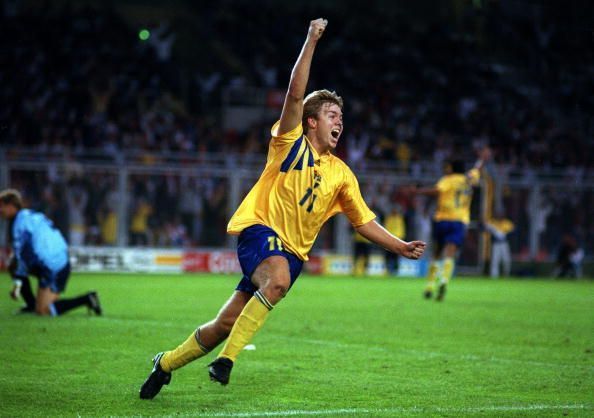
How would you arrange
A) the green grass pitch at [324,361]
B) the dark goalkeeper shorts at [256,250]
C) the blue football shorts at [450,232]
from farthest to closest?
the blue football shorts at [450,232] < the green grass pitch at [324,361] < the dark goalkeeper shorts at [256,250]

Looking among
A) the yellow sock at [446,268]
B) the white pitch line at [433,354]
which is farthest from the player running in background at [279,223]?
the yellow sock at [446,268]

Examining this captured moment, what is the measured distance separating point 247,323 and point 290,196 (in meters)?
1.01

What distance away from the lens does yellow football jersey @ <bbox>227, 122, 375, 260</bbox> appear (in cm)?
727

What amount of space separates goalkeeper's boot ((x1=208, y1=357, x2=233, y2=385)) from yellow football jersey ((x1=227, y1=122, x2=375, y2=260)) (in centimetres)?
98

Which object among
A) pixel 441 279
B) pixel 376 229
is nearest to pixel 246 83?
pixel 441 279

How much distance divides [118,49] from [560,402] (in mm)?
27001

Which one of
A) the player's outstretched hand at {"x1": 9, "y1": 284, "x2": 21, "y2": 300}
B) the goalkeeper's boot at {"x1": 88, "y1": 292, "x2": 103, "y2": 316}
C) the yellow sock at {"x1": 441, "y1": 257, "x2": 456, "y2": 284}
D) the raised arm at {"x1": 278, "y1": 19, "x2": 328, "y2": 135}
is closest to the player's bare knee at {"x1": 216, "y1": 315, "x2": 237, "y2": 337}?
the raised arm at {"x1": 278, "y1": 19, "x2": 328, "y2": 135}

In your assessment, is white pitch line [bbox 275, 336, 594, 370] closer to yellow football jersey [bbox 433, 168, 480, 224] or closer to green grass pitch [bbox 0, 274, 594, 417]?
green grass pitch [bbox 0, 274, 594, 417]

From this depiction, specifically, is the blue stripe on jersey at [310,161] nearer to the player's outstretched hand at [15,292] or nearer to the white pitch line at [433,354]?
the white pitch line at [433,354]

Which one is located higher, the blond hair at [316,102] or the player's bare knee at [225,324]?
the blond hair at [316,102]

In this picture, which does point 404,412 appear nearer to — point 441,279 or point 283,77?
point 441,279

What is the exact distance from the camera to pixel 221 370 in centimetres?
675

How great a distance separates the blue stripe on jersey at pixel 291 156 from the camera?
7219 mm

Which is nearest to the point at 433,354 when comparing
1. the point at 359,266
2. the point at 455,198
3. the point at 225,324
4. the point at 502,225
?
the point at 225,324
